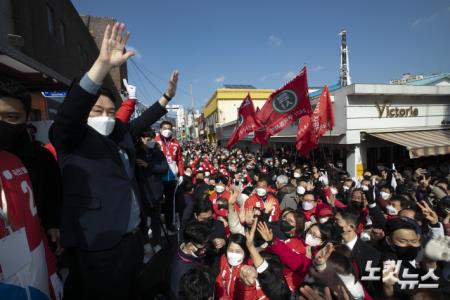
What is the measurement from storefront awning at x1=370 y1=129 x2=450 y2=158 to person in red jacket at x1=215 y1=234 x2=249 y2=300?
953cm

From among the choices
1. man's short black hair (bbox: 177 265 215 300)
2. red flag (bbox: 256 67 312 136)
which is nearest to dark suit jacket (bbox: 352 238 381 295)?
man's short black hair (bbox: 177 265 215 300)

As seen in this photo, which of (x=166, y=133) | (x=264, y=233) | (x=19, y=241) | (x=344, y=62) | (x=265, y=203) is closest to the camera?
(x=19, y=241)

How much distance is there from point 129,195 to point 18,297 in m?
0.74

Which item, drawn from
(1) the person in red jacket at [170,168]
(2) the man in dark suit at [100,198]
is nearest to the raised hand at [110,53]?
(2) the man in dark suit at [100,198]

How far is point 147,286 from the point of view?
264cm

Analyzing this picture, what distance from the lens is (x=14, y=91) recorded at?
4.60ft

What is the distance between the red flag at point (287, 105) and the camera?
721 centimetres

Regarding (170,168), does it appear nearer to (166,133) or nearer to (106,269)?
(166,133)

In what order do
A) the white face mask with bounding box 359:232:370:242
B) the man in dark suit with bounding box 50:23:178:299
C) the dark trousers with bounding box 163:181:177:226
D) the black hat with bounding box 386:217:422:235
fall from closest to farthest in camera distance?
1. the man in dark suit with bounding box 50:23:178:299
2. the black hat with bounding box 386:217:422:235
3. the white face mask with bounding box 359:232:370:242
4. the dark trousers with bounding box 163:181:177:226

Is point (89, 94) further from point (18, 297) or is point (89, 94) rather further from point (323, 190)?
point (323, 190)

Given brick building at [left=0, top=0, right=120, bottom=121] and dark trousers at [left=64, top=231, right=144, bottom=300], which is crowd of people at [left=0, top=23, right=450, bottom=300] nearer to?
dark trousers at [left=64, top=231, right=144, bottom=300]

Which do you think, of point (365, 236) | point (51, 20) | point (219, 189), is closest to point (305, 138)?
point (219, 189)

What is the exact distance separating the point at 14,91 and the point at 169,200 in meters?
3.44

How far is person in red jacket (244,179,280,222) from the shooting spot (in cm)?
511
